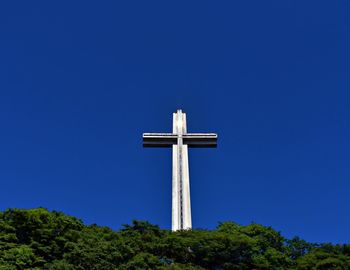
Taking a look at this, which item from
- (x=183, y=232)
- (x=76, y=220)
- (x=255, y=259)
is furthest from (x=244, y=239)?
(x=76, y=220)

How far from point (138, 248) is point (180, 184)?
30.4 ft

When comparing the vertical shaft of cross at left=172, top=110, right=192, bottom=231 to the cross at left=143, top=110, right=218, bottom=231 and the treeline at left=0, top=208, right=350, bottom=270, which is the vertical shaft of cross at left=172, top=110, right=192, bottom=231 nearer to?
the cross at left=143, top=110, right=218, bottom=231

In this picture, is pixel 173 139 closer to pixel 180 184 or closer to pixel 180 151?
pixel 180 151

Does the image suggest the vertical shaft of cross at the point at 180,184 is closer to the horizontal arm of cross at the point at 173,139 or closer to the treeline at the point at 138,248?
the horizontal arm of cross at the point at 173,139

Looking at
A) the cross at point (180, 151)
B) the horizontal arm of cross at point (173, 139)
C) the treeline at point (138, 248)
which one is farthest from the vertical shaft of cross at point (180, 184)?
the treeline at point (138, 248)

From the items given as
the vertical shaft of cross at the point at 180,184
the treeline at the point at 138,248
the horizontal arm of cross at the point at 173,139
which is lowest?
the treeline at the point at 138,248

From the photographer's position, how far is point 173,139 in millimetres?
33406

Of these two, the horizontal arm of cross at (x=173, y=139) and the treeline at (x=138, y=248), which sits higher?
the horizontal arm of cross at (x=173, y=139)

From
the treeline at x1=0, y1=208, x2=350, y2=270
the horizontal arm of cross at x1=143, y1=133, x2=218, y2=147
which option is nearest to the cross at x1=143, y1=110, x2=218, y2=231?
the horizontal arm of cross at x1=143, y1=133, x2=218, y2=147

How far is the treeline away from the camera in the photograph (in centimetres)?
2062

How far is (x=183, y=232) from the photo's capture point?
25.0 meters

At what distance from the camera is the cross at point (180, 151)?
2988 cm

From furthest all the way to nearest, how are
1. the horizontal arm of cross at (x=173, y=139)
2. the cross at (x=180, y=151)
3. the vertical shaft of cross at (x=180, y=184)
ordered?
the horizontal arm of cross at (x=173, y=139)
the cross at (x=180, y=151)
the vertical shaft of cross at (x=180, y=184)

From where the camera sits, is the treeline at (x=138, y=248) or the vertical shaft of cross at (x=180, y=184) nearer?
the treeline at (x=138, y=248)
